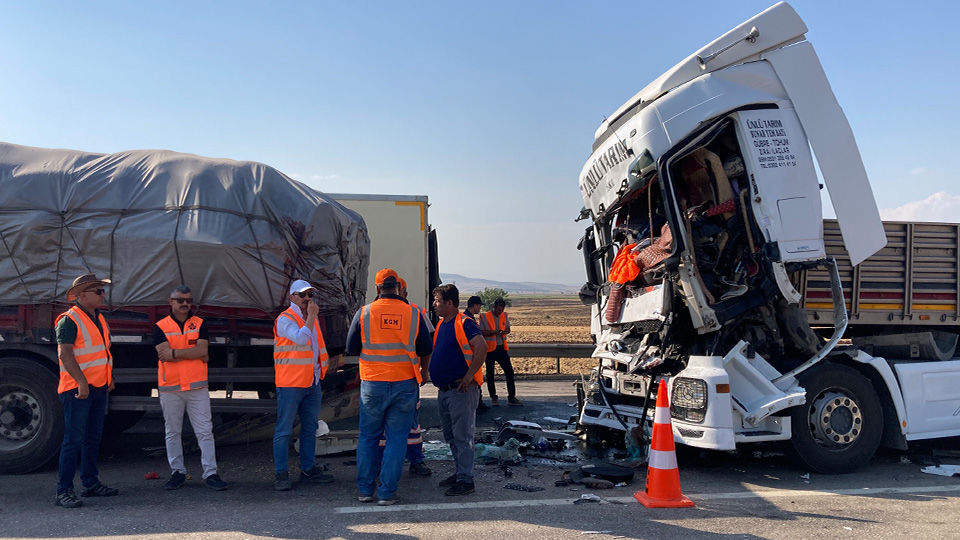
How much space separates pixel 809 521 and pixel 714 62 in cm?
395

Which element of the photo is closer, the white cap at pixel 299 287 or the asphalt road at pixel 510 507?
the asphalt road at pixel 510 507

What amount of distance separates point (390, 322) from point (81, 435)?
257cm

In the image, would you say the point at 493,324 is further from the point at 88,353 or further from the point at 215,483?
the point at 88,353

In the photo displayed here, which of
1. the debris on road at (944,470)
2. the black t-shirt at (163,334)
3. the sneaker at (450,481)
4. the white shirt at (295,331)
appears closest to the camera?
the sneaker at (450,481)

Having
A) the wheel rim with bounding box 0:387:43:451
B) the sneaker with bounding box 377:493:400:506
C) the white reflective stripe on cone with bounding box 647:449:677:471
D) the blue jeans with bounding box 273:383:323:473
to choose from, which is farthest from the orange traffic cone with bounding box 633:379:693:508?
the wheel rim with bounding box 0:387:43:451

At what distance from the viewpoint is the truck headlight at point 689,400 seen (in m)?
6.13

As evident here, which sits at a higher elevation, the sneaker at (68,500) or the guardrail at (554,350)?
the guardrail at (554,350)

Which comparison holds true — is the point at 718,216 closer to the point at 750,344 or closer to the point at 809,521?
the point at 750,344

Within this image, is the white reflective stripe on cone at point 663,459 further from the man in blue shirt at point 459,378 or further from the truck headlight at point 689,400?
the man in blue shirt at point 459,378

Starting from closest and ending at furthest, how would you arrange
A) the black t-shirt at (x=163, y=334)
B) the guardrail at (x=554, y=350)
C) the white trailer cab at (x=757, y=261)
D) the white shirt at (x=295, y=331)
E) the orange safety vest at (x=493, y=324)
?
the black t-shirt at (x=163, y=334) < the white shirt at (x=295, y=331) < the white trailer cab at (x=757, y=261) < the orange safety vest at (x=493, y=324) < the guardrail at (x=554, y=350)

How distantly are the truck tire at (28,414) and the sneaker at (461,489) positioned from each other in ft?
11.8

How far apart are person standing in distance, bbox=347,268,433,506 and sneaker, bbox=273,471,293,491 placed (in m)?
0.62

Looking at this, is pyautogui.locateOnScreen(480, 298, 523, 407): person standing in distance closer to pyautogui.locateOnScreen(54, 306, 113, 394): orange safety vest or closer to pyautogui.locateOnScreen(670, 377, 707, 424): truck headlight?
pyautogui.locateOnScreen(670, 377, 707, 424): truck headlight

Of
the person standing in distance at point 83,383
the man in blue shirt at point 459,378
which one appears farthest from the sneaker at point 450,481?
the person standing in distance at point 83,383
